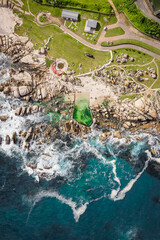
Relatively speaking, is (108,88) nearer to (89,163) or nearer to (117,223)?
(89,163)

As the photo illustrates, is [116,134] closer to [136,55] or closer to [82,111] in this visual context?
[82,111]

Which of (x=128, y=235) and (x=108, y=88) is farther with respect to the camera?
(x=108, y=88)

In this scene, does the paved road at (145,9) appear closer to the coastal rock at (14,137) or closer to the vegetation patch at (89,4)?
the vegetation patch at (89,4)

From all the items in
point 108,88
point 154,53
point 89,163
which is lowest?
point 89,163

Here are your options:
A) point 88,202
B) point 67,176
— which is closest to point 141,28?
point 67,176

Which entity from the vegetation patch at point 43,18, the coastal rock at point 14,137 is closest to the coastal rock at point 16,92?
the coastal rock at point 14,137

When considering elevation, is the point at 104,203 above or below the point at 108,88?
below

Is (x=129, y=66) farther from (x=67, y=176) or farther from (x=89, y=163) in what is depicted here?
(x=67, y=176)
